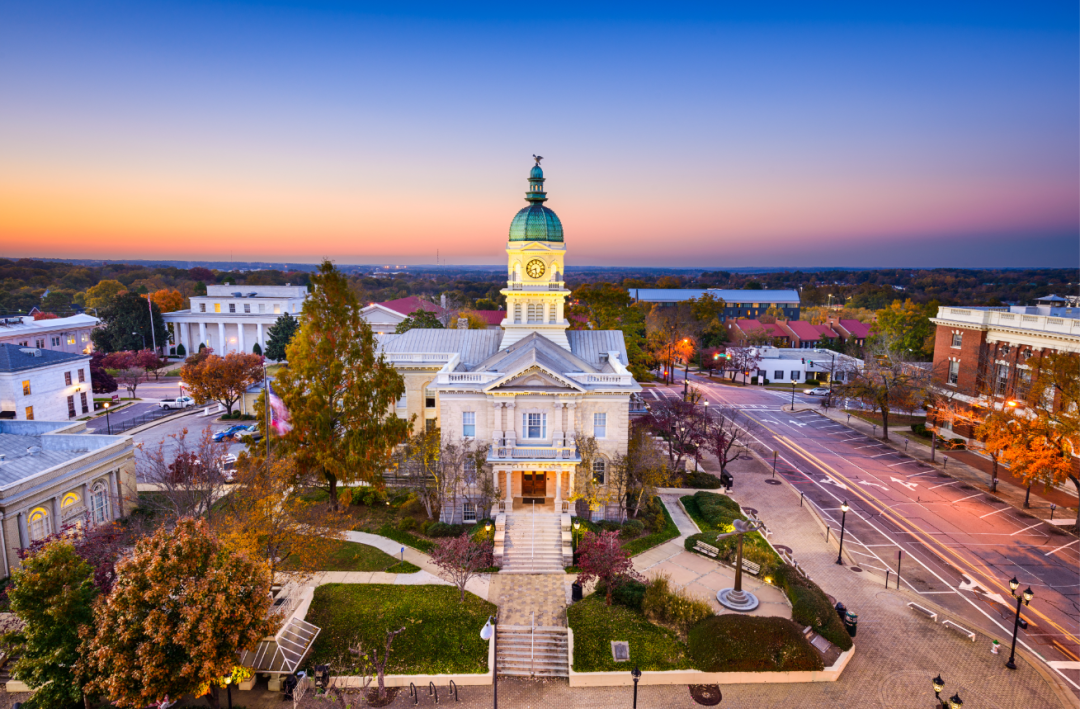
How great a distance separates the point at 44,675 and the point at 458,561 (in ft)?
49.0

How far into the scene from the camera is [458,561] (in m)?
26.8

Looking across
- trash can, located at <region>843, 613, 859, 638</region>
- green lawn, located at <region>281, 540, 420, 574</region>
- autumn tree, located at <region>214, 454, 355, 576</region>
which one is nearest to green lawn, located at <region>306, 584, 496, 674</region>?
green lawn, located at <region>281, 540, 420, 574</region>

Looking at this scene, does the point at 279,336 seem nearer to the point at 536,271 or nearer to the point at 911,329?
the point at 536,271

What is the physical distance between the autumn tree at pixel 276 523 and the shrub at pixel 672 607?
15.5 m

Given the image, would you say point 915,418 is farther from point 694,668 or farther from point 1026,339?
point 694,668

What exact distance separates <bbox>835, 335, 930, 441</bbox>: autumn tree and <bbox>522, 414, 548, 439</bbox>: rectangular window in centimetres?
3660

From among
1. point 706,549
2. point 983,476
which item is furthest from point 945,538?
point 706,549

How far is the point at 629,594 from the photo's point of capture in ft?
88.6

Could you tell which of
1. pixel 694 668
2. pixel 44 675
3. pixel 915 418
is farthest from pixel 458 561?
pixel 915 418

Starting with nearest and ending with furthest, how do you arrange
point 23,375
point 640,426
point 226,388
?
point 640,426
point 23,375
point 226,388

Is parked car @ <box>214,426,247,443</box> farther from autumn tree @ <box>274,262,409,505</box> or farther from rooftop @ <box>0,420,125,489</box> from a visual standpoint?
autumn tree @ <box>274,262,409,505</box>

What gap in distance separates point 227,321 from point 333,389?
73258mm

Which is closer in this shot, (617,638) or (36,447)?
(617,638)

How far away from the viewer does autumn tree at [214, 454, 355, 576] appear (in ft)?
80.5
